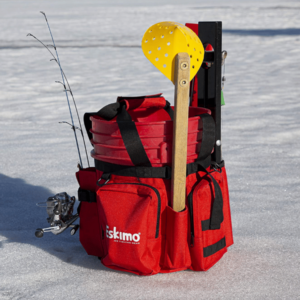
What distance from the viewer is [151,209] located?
1.88 meters

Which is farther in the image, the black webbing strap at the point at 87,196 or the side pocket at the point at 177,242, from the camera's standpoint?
the black webbing strap at the point at 87,196

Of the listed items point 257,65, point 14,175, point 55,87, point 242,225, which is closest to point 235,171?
point 242,225

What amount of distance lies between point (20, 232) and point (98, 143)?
2.75ft

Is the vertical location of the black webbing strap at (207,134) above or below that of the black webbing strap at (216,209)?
above

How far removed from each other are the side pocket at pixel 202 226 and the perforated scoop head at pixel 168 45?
0.51 meters

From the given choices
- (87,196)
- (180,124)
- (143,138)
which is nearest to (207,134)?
(180,124)

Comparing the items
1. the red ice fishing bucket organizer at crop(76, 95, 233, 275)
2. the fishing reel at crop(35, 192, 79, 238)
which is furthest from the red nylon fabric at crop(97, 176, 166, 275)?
the fishing reel at crop(35, 192, 79, 238)

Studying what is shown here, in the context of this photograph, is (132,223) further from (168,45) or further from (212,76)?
(212,76)

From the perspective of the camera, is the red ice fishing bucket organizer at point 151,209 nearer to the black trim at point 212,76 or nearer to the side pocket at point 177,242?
the side pocket at point 177,242

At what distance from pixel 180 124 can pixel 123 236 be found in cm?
53

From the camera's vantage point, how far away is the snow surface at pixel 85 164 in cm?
193

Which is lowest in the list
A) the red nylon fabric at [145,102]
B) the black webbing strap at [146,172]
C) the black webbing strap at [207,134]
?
the black webbing strap at [146,172]

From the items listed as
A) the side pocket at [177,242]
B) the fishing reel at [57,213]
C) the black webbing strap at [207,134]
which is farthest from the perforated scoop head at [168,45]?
the fishing reel at [57,213]

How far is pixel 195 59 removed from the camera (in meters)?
1.86
